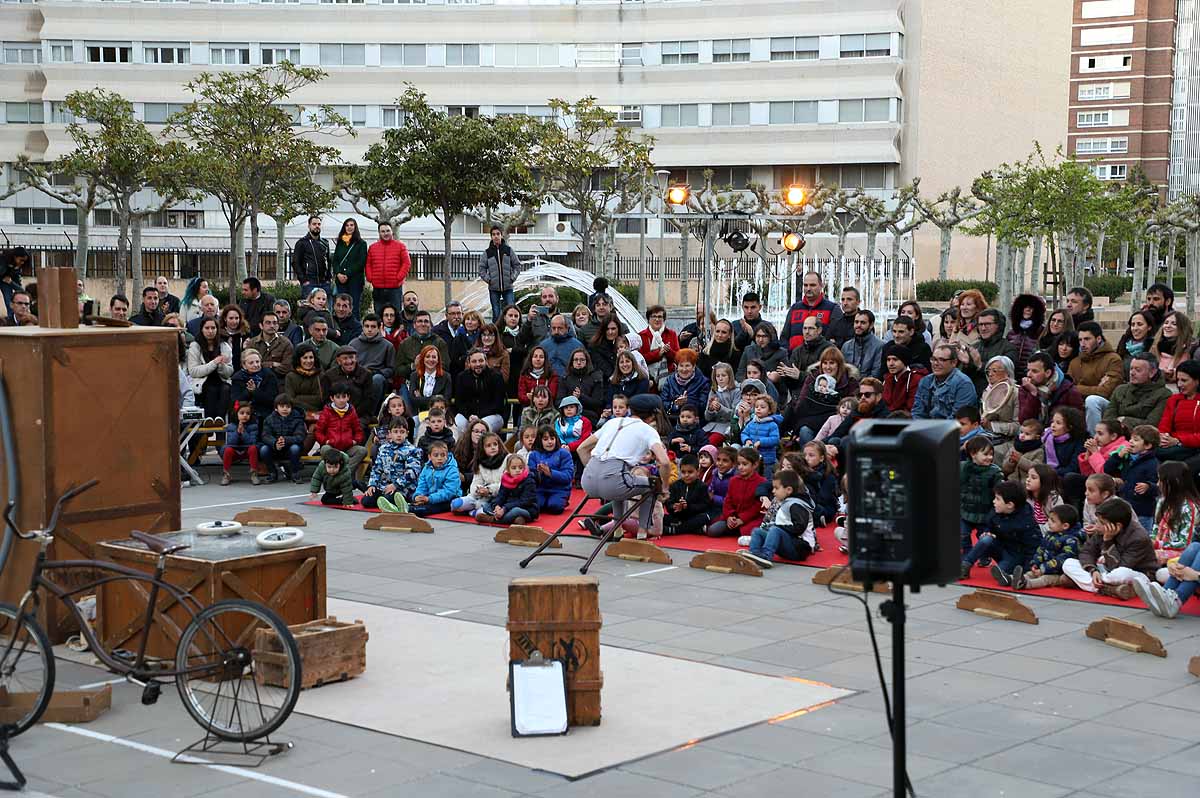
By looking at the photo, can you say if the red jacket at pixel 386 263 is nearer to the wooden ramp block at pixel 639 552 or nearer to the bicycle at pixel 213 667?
the wooden ramp block at pixel 639 552

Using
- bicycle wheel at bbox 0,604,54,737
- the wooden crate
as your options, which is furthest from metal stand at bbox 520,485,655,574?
bicycle wheel at bbox 0,604,54,737

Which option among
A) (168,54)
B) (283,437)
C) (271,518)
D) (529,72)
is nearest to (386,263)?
(283,437)

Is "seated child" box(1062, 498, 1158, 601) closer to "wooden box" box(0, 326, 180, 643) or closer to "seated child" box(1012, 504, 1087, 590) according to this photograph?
"seated child" box(1012, 504, 1087, 590)

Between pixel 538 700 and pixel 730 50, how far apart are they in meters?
64.0

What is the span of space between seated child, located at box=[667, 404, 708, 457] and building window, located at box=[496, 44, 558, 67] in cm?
5546

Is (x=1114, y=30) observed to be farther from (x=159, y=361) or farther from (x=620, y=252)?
A: (x=159, y=361)

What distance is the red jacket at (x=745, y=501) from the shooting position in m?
15.1

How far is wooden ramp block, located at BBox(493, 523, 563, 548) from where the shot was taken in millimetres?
14758

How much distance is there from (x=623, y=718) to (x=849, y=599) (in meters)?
3.92

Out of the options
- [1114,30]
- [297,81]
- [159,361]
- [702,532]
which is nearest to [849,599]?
[702,532]

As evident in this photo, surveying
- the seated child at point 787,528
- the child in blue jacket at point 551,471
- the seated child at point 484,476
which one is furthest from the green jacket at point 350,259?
the seated child at point 787,528

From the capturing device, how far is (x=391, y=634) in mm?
11023

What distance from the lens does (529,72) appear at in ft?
230

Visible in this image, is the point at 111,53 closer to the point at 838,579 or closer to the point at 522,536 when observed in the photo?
the point at 522,536
